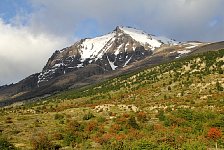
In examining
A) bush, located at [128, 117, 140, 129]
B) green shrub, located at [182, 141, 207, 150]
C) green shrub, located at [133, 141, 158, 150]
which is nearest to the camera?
green shrub, located at [182, 141, 207, 150]

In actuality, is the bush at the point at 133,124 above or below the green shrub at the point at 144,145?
above

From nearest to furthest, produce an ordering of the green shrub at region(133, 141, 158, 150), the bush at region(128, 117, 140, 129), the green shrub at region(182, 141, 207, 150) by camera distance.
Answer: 1. the green shrub at region(182, 141, 207, 150)
2. the green shrub at region(133, 141, 158, 150)
3. the bush at region(128, 117, 140, 129)

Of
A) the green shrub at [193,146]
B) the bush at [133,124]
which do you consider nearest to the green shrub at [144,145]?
the green shrub at [193,146]

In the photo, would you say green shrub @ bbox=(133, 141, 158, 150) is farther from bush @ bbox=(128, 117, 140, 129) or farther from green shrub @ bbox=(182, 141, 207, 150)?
bush @ bbox=(128, 117, 140, 129)

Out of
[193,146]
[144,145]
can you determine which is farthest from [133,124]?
[193,146]

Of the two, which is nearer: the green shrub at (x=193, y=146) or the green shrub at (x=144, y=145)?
the green shrub at (x=193, y=146)

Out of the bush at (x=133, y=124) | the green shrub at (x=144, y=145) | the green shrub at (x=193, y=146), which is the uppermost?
the bush at (x=133, y=124)

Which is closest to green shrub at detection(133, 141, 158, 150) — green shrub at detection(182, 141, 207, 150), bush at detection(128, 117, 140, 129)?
green shrub at detection(182, 141, 207, 150)

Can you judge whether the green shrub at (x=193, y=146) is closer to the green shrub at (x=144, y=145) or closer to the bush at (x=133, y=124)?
the green shrub at (x=144, y=145)

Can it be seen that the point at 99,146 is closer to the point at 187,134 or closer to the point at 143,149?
the point at 143,149

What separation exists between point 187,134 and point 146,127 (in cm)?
561

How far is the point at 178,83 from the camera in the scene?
383ft

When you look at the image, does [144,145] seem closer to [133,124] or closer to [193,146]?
[193,146]

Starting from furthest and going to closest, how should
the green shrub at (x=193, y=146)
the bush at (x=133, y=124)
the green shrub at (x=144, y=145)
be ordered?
the bush at (x=133, y=124)
the green shrub at (x=144, y=145)
the green shrub at (x=193, y=146)
